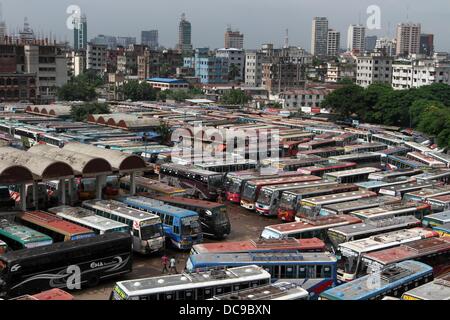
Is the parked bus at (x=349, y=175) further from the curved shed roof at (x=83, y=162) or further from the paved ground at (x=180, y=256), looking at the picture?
the curved shed roof at (x=83, y=162)

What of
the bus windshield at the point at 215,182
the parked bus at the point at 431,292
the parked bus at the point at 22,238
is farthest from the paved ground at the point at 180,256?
the parked bus at the point at 431,292

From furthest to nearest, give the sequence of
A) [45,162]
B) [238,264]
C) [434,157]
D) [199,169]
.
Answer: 1. [434,157]
2. [199,169]
3. [45,162]
4. [238,264]

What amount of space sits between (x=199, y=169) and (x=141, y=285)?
10994mm

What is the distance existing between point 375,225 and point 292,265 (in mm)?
3902

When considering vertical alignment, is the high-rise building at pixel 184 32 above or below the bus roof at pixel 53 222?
above

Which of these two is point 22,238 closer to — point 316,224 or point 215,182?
point 316,224

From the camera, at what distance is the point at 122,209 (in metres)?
14.3

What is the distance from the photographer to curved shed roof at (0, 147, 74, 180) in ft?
49.5

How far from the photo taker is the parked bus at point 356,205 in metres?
15.7

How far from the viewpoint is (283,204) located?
17125 millimetres

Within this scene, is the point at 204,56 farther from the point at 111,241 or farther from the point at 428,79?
the point at 111,241

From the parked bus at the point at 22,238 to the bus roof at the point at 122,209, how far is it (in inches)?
79.2

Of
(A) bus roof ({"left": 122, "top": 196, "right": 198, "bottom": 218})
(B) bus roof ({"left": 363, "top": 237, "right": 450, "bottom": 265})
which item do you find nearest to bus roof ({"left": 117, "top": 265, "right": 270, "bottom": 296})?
(B) bus roof ({"left": 363, "top": 237, "right": 450, "bottom": 265})
